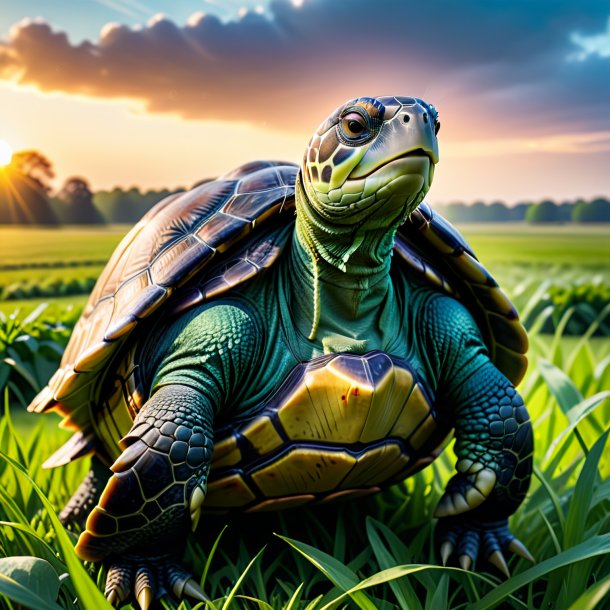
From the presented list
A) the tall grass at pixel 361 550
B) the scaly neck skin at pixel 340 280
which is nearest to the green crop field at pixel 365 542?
the tall grass at pixel 361 550

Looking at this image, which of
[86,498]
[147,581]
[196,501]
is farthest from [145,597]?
[86,498]

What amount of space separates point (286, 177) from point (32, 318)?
6.56 ft

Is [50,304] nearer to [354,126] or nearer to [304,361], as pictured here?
[304,361]

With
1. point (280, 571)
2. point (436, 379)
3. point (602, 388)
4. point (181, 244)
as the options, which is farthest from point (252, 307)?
point (602, 388)

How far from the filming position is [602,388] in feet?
8.99

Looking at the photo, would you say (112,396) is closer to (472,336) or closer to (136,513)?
(136,513)

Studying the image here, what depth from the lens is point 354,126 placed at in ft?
3.99

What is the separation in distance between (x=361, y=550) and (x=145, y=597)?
0.58m

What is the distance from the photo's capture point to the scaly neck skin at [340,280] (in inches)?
52.0

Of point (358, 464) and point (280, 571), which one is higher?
point (358, 464)

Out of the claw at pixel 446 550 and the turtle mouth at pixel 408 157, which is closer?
the turtle mouth at pixel 408 157

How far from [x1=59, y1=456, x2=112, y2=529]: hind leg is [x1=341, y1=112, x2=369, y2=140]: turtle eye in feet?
4.16

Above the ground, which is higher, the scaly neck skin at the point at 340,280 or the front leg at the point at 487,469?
the scaly neck skin at the point at 340,280

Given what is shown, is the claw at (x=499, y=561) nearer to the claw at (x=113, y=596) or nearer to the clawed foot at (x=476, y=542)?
the clawed foot at (x=476, y=542)
